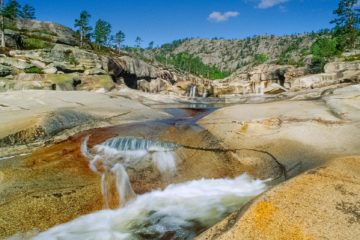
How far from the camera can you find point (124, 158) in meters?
12.7

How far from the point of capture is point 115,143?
13.8 meters

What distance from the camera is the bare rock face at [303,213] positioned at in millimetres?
5996

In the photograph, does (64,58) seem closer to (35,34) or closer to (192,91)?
(35,34)

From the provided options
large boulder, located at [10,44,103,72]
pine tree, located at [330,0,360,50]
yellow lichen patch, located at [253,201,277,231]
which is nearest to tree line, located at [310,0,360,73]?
pine tree, located at [330,0,360,50]

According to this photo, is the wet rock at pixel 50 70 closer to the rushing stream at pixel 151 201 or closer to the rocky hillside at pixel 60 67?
the rocky hillside at pixel 60 67

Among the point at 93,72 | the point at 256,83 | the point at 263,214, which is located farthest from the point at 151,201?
the point at 256,83

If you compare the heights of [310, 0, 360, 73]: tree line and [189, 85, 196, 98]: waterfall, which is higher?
[310, 0, 360, 73]: tree line

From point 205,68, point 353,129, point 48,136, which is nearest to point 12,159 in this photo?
point 48,136

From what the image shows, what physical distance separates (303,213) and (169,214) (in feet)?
15.0

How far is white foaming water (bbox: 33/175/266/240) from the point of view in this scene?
8.75 meters

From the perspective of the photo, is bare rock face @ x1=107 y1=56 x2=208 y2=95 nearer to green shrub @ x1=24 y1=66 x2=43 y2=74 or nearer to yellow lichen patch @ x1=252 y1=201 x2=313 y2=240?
green shrub @ x1=24 y1=66 x2=43 y2=74

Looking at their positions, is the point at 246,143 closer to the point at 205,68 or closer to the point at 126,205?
the point at 126,205

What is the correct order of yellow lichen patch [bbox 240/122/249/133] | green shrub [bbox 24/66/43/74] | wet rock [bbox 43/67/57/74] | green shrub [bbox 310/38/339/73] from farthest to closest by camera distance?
green shrub [bbox 310/38/339/73] → wet rock [bbox 43/67/57/74] → green shrub [bbox 24/66/43/74] → yellow lichen patch [bbox 240/122/249/133]

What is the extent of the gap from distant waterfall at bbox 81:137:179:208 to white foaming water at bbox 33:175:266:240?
75 cm
